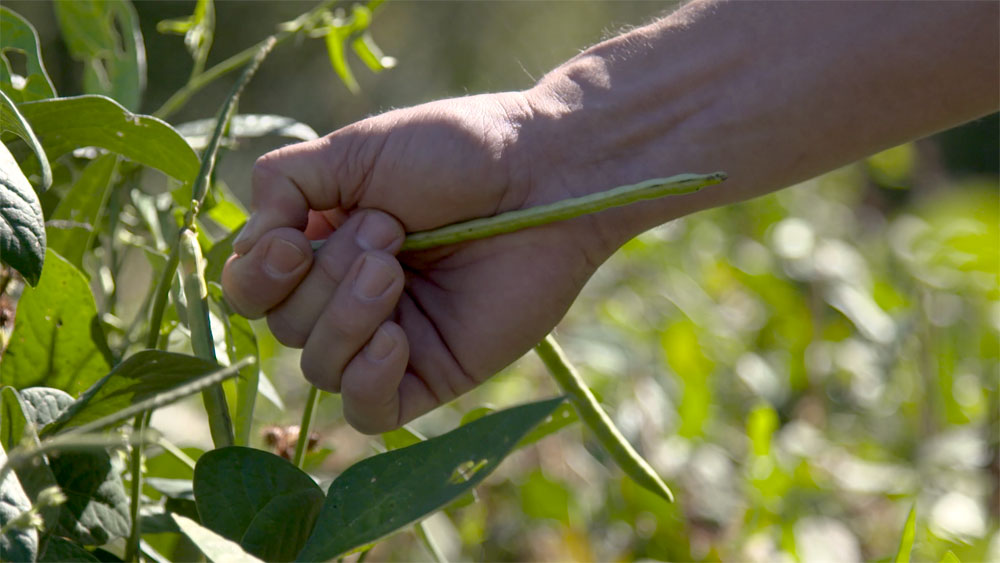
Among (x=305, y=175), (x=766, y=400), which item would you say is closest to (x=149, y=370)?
(x=305, y=175)

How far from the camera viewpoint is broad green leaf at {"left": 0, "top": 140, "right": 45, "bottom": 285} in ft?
1.30

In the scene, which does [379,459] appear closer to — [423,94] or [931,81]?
[931,81]

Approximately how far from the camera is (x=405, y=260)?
0.71 meters

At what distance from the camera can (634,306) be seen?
1.71 meters

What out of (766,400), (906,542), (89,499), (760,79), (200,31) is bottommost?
(766,400)

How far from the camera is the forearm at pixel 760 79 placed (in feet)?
2.41

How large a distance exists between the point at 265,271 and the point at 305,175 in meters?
0.07

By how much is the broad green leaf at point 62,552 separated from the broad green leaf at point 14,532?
0.22 ft

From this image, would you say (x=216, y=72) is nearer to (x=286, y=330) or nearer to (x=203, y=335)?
(x=286, y=330)

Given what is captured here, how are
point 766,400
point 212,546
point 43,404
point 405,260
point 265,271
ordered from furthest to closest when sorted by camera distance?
point 766,400, point 405,260, point 265,271, point 43,404, point 212,546

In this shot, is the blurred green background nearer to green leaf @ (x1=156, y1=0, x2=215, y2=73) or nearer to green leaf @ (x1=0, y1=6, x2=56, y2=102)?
green leaf @ (x1=156, y1=0, x2=215, y2=73)

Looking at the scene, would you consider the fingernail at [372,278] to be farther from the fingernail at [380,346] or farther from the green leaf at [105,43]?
the green leaf at [105,43]

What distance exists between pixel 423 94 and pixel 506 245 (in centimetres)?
495

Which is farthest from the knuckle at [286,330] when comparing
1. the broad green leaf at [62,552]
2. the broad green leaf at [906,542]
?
the broad green leaf at [906,542]
